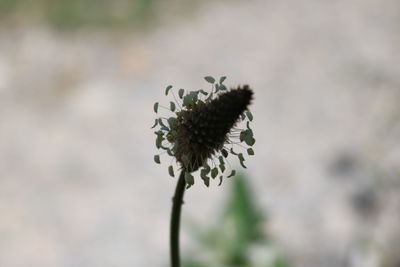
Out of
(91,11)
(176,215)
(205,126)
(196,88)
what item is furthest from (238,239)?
(91,11)

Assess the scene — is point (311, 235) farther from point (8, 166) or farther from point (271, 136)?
point (8, 166)

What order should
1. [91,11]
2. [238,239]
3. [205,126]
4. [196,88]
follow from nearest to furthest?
1. [205,126]
2. [238,239]
3. [196,88]
4. [91,11]

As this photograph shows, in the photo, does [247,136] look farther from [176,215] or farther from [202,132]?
[176,215]

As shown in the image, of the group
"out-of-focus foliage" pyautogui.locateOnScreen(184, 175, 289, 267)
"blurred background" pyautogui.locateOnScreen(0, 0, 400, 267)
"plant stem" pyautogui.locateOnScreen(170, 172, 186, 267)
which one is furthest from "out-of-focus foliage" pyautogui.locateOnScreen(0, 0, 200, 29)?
"plant stem" pyautogui.locateOnScreen(170, 172, 186, 267)

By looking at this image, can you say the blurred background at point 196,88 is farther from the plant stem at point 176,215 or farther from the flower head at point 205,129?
the flower head at point 205,129

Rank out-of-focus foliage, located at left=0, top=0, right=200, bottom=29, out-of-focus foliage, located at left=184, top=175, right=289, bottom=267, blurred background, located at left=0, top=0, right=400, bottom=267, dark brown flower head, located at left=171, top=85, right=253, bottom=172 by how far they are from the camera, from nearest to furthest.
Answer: dark brown flower head, located at left=171, top=85, right=253, bottom=172 → out-of-focus foliage, located at left=184, top=175, right=289, bottom=267 → blurred background, located at left=0, top=0, right=400, bottom=267 → out-of-focus foliage, located at left=0, top=0, right=200, bottom=29

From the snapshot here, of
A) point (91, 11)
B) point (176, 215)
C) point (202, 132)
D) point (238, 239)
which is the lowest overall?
point (176, 215)

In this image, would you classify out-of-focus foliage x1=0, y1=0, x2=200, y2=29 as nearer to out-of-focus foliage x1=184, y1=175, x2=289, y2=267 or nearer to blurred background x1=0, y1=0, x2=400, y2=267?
blurred background x1=0, y1=0, x2=400, y2=267
